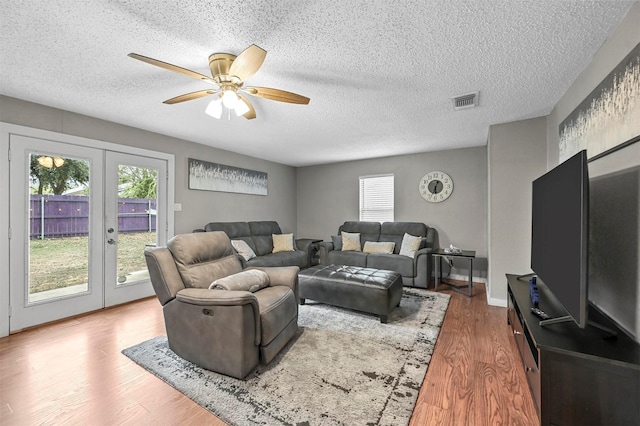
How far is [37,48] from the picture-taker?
187cm

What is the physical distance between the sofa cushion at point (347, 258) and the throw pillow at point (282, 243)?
0.82 meters

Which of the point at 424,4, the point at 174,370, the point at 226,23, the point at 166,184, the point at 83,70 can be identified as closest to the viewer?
the point at 424,4

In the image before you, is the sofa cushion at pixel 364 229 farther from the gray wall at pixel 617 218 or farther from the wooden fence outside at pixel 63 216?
the wooden fence outside at pixel 63 216

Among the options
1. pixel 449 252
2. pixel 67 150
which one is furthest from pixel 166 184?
pixel 449 252

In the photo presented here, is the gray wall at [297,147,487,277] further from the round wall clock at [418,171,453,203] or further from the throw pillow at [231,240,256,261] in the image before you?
the throw pillow at [231,240,256,261]

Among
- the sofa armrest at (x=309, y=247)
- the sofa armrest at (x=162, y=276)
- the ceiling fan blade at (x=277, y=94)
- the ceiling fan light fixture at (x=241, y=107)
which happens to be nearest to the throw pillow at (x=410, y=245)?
the sofa armrest at (x=309, y=247)

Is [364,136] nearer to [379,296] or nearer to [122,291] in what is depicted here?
[379,296]

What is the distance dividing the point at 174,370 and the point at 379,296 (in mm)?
1954

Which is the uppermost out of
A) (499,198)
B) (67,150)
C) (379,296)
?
(67,150)

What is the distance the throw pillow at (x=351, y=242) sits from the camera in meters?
5.14

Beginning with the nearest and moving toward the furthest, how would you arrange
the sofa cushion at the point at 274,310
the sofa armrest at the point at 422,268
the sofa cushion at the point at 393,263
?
the sofa cushion at the point at 274,310
the sofa armrest at the point at 422,268
the sofa cushion at the point at 393,263

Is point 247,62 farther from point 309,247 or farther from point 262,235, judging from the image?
point 309,247

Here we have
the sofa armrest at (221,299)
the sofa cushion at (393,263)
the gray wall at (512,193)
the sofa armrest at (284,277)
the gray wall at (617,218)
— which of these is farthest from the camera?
the sofa cushion at (393,263)

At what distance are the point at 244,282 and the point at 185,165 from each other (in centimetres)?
288
